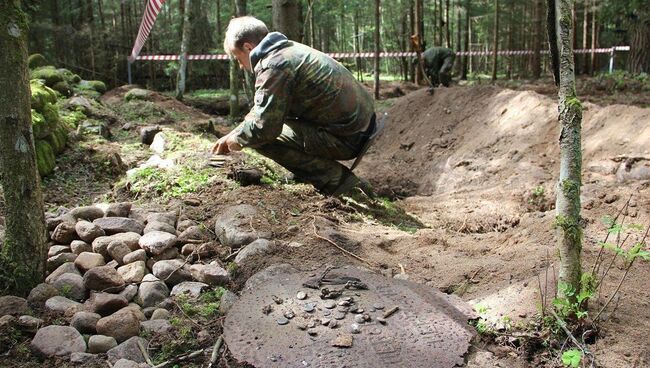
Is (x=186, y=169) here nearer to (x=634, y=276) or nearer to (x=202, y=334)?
(x=202, y=334)

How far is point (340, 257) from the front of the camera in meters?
3.32

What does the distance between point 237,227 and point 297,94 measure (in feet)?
3.87

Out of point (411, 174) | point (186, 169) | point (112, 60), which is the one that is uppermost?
point (112, 60)

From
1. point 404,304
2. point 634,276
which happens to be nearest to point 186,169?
point 404,304

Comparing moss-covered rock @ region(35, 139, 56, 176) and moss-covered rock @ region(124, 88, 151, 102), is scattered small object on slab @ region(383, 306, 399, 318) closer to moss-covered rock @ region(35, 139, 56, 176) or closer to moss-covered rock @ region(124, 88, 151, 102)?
moss-covered rock @ region(35, 139, 56, 176)

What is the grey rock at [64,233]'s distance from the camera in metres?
3.51

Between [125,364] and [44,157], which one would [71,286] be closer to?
[125,364]

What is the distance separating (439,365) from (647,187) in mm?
3264

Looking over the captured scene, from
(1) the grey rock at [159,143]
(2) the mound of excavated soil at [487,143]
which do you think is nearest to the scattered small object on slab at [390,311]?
(2) the mound of excavated soil at [487,143]

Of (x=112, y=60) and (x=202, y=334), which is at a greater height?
(x=112, y=60)

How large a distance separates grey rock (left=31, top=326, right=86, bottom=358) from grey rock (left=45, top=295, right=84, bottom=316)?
0.75 ft

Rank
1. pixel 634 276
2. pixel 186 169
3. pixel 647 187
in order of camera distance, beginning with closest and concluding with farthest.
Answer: pixel 634 276
pixel 647 187
pixel 186 169

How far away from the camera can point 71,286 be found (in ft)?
9.80

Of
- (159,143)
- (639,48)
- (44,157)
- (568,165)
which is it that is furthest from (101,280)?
(639,48)
